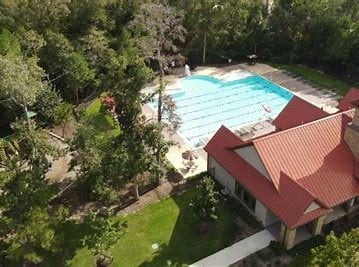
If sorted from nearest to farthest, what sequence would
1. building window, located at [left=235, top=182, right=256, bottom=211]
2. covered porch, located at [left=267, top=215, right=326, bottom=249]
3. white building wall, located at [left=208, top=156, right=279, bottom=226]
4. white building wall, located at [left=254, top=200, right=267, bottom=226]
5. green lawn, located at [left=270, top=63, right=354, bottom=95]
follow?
1. covered porch, located at [left=267, top=215, right=326, bottom=249]
2. white building wall, located at [left=254, top=200, right=267, bottom=226]
3. white building wall, located at [left=208, top=156, right=279, bottom=226]
4. building window, located at [left=235, top=182, right=256, bottom=211]
5. green lawn, located at [left=270, top=63, right=354, bottom=95]

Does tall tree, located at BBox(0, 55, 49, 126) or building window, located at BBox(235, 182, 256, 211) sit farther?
building window, located at BBox(235, 182, 256, 211)

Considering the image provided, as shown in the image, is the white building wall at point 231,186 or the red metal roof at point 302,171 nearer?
the red metal roof at point 302,171

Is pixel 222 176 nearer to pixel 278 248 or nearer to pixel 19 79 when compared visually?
pixel 278 248

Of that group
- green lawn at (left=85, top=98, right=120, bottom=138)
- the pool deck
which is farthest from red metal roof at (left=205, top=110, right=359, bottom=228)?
green lawn at (left=85, top=98, right=120, bottom=138)

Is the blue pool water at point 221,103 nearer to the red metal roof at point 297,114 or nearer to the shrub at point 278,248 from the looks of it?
the red metal roof at point 297,114

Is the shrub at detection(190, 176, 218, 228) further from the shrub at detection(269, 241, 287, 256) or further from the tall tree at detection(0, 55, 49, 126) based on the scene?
the tall tree at detection(0, 55, 49, 126)

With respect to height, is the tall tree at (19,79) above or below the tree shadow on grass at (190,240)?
above

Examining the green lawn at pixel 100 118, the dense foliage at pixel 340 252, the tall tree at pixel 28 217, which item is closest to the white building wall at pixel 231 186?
the dense foliage at pixel 340 252
